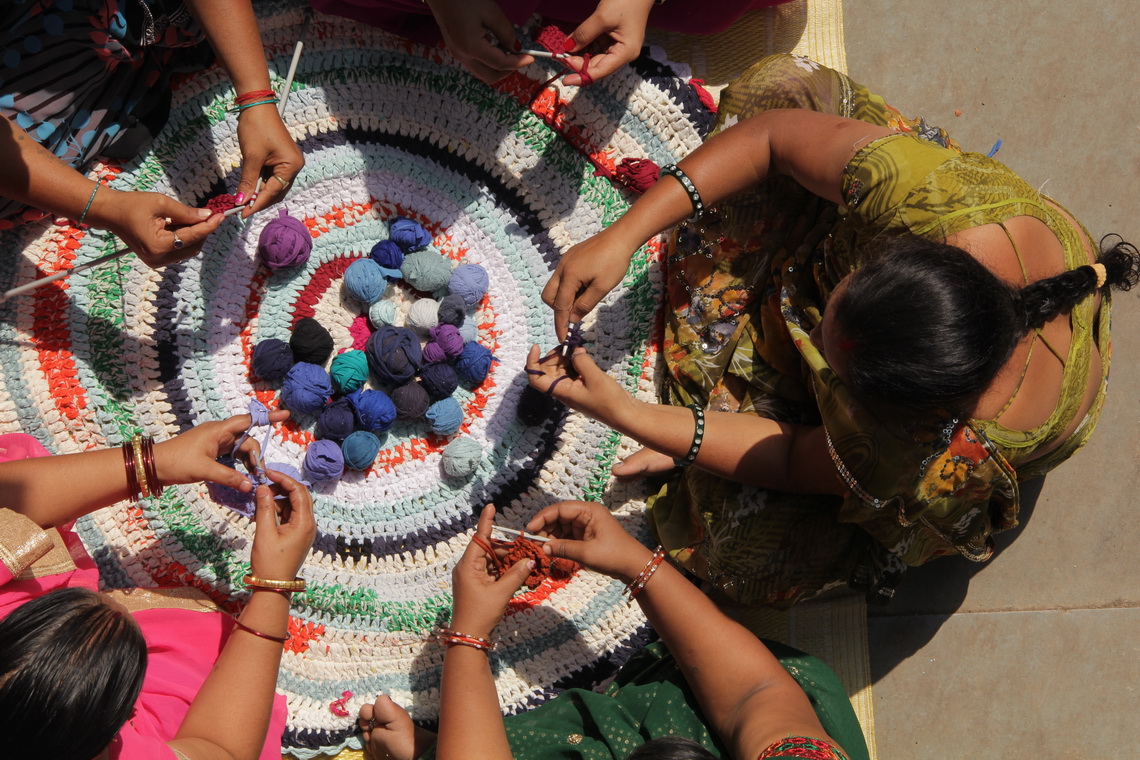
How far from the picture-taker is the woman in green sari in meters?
0.87

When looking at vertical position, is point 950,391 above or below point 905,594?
above

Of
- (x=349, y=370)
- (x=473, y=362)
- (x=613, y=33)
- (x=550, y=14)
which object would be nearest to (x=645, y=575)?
(x=473, y=362)

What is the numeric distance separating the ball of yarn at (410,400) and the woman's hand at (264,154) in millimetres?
338

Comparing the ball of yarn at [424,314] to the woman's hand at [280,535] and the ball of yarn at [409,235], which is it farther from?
the woman's hand at [280,535]

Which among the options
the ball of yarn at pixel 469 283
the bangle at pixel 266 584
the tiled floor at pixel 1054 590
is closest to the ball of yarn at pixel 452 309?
the ball of yarn at pixel 469 283

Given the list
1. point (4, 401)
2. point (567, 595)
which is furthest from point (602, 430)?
point (4, 401)

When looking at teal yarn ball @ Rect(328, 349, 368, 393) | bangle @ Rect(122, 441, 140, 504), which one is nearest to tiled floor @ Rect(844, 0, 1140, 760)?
teal yarn ball @ Rect(328, 349, 368, 393)

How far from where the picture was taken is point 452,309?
134 cm

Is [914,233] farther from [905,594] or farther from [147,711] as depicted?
[147,711]

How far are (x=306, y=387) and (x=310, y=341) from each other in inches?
2.8

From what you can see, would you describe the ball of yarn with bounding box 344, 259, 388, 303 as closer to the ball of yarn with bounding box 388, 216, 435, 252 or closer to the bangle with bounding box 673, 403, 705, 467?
the ball of yarn with bounding box 388, 216, 435, 252

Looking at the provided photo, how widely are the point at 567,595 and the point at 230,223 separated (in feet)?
2.63

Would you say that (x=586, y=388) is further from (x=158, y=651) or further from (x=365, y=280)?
(x=158, y=651)

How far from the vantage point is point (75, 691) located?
79 cm
